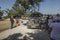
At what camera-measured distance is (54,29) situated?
30.3 feet

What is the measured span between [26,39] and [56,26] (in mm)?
3893

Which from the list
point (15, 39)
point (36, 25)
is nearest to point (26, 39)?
point (15, 39)

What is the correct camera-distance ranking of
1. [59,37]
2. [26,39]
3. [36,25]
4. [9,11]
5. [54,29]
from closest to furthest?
[59,37], [54,29], [26,39], [36,25], [9,11]

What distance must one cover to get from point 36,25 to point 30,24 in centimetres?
83

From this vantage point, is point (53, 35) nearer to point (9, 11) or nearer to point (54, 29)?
point (54, 29)

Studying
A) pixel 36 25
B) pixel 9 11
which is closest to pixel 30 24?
pixel 36 25

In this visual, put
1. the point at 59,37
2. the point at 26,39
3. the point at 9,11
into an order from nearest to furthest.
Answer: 1. the point at 59,37
2. the point at 26,39
3. the point at 9,11

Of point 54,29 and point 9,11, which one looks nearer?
point 54,29

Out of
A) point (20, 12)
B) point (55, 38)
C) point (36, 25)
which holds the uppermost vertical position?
point (55, 38)

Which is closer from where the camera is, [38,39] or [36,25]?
[38,39]

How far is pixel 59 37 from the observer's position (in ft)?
28.0

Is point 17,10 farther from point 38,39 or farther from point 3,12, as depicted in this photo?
point 38,39

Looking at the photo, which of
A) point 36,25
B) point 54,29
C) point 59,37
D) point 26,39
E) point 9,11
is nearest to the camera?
point 59,37

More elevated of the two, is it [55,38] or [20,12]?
[55,38]
